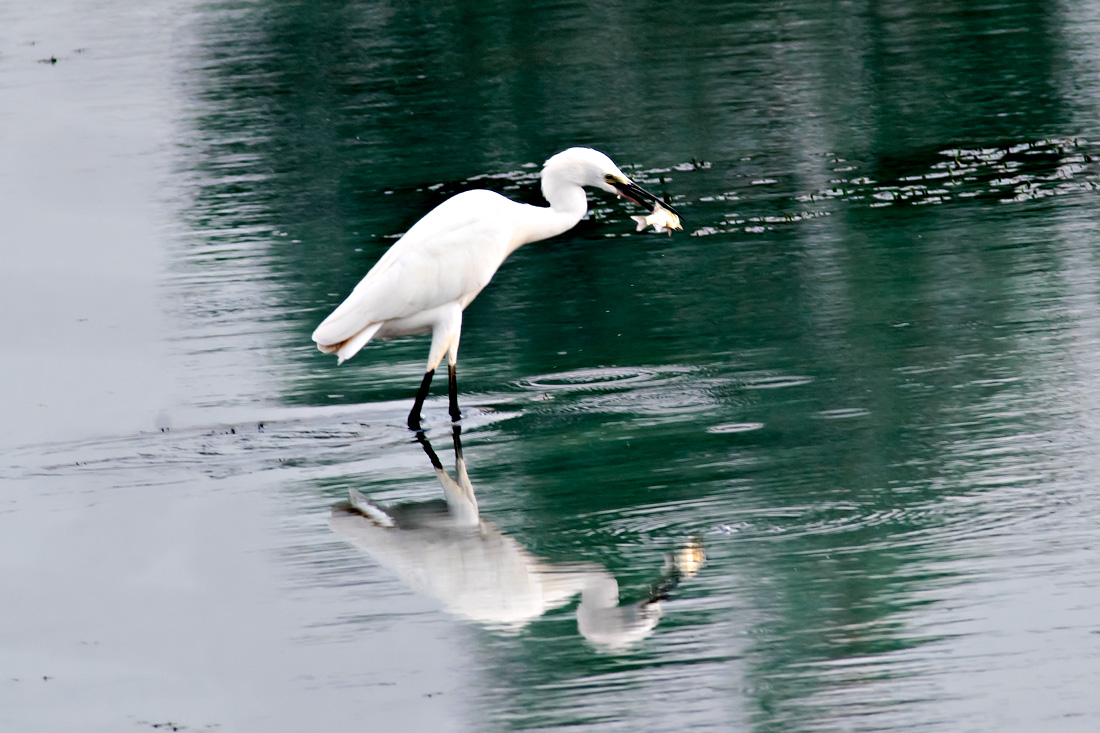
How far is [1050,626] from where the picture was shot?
5605mm

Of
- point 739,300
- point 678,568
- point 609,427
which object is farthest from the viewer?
point 739,300

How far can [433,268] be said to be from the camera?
368 inches

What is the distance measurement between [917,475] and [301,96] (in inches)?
643

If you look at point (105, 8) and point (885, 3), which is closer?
point (885, 3)

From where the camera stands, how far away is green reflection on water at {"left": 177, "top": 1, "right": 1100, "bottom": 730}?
611 cm

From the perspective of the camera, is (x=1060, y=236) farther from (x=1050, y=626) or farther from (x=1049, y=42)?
(x=1049, y=42)

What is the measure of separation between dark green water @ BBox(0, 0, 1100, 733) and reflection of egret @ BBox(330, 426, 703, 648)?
0.03 m

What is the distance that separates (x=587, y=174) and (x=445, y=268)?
1092 mm

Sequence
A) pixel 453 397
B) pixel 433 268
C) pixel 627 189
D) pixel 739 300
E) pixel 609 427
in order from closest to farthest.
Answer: pixel 609 427 → pixel 453 397 → pixel 433 268 → pixel 627 189 → pixel 739 300

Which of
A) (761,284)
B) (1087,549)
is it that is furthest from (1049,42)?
(1087,549)

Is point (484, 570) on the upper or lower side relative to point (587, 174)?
lower

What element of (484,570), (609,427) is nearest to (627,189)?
(609,427)

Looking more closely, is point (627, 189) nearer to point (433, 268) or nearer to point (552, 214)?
point (552, 214)

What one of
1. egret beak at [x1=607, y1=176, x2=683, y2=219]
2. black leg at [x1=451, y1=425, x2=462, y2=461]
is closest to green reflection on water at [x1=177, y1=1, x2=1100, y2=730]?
black leg at [x1=451, y1=425, x2=462, y2=461]
